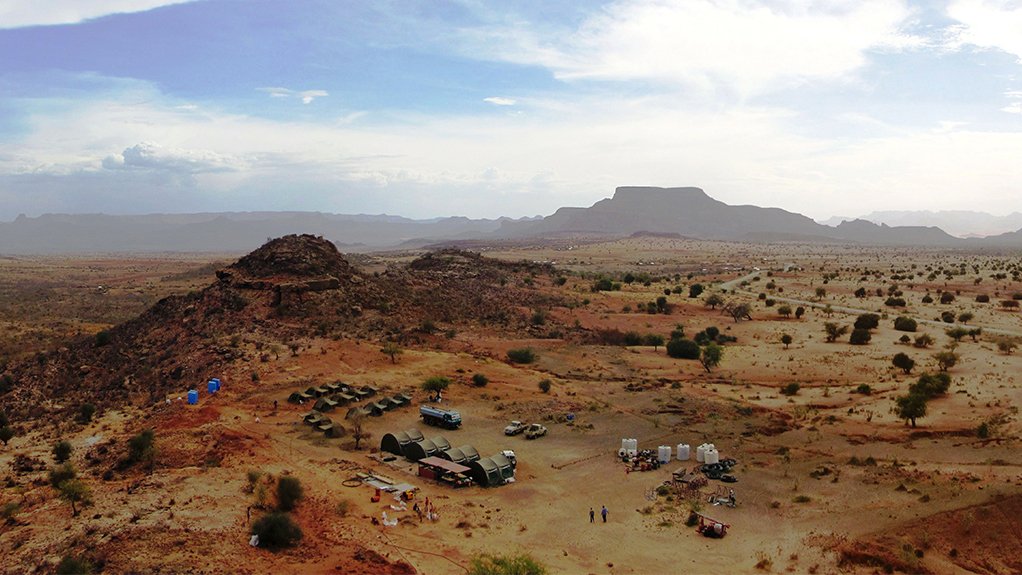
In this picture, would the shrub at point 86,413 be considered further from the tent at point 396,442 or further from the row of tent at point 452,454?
the tent at point 396,442

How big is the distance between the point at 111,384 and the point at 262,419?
43.9 ft

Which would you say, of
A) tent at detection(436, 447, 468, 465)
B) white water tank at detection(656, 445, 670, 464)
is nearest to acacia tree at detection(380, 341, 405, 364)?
tent at detection(436, 447, 468, 465)

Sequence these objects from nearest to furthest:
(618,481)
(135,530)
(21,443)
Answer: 1. (135,530)
2. (618,481)
3. (21,443)

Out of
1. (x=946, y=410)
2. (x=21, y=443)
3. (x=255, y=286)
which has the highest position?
(x=255, y=286)

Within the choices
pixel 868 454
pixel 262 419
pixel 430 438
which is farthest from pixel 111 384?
pixel 868 454

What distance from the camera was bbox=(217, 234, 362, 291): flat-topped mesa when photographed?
56.0m

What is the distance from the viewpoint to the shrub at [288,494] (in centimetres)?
2395

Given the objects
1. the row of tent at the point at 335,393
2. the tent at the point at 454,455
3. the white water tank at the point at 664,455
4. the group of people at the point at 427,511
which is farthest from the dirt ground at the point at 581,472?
the tent at the point at 454,455

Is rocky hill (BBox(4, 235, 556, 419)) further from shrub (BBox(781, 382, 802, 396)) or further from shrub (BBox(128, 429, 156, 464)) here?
shrub (BBox(781, 382, 802, 396))

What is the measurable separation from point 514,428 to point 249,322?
86.7 ft

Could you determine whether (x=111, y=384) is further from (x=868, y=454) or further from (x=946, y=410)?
(x=946, y=410)

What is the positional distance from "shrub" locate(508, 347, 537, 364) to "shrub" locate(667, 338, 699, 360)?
11.5 m

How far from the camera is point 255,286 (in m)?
55.2

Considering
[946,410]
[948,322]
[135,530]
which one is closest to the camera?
[135,530]
